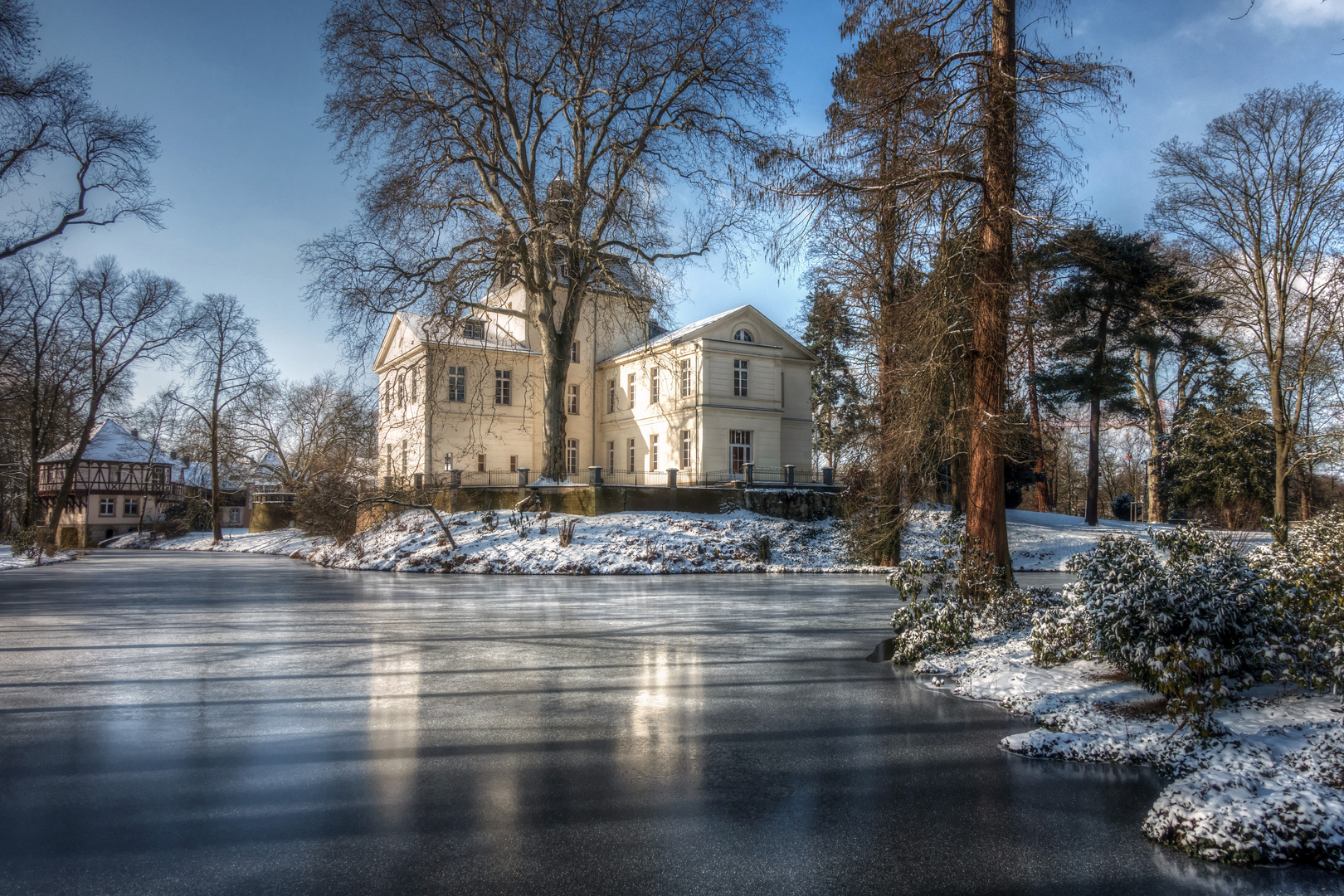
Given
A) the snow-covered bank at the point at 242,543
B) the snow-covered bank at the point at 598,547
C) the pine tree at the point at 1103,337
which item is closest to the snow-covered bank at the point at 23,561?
the snow-covered bank at the point at 242,543

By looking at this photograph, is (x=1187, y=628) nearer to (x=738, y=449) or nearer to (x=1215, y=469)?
(x=738, y=449)

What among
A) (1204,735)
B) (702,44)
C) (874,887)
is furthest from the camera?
(702,44)

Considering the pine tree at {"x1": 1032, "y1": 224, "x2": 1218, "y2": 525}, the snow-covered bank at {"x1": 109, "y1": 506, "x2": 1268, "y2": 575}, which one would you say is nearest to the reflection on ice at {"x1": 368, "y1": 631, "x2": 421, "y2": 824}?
the snow-covered bank at {"x1": 109, "y1": 506, "x2": 1268, "y2": 575}

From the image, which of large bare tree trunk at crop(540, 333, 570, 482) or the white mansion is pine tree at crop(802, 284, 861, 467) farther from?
large bare tree trunk at crop(540, 333, 570, 482)

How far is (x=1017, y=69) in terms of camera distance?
8.64 m

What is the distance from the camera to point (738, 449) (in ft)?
109

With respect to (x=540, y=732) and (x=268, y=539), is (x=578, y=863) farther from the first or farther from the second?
(x=268, y=539)

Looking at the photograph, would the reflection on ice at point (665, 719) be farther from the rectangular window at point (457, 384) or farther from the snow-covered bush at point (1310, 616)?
the rectangular window at point (457, 384)

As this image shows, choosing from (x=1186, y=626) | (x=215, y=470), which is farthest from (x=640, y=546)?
(x=215, y=470)

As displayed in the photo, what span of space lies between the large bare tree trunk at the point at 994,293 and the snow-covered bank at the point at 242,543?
2533 centimetres

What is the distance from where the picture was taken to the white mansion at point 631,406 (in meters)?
32.5

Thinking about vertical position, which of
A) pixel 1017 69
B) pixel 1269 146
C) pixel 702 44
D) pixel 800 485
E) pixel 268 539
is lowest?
pixel 268 539

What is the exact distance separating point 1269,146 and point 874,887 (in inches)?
758

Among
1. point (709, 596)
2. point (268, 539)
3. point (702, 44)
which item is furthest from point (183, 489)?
point (709, 596)
